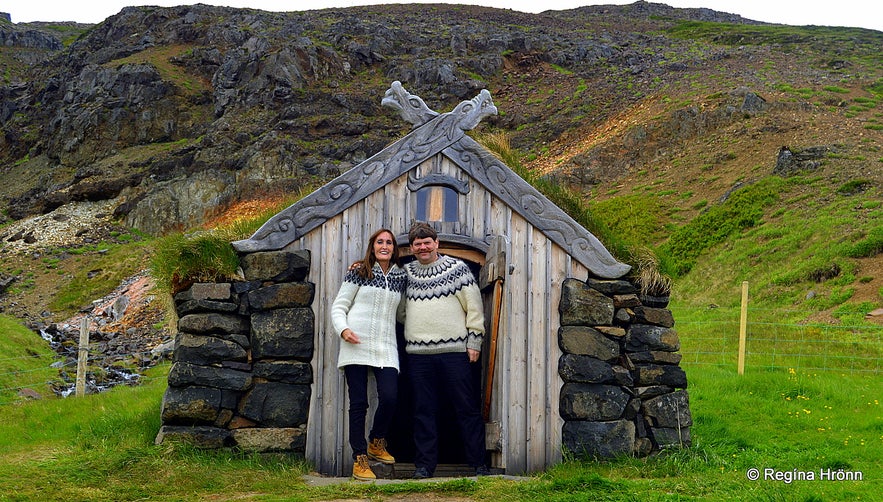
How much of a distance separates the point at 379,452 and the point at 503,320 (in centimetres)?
169

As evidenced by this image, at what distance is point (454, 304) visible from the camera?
6.85 meters

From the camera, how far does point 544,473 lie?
7.09 meters

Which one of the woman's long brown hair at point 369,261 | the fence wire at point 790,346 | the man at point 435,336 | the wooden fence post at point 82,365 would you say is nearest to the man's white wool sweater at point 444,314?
the man at point 435,336

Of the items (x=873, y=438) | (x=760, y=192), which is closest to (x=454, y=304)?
(x=873, y=438)

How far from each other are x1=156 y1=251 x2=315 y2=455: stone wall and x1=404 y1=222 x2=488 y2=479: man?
3.62 feet

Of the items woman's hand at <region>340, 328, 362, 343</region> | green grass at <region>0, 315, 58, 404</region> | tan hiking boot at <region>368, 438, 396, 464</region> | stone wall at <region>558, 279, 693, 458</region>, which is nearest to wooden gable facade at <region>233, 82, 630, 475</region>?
stone wall at <region>558, 279, 693, 458</region>

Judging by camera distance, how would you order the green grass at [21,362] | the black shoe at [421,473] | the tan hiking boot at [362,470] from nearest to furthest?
1. the tan hiking boot at [362,470]
2. the black shoe at [421,473]
3. the green grass at [21,362]

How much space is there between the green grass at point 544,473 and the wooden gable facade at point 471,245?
469 millimetres

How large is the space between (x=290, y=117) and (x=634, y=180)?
60.3 ft

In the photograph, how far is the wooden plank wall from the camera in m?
7.32

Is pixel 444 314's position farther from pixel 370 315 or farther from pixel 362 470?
pixel 362 470

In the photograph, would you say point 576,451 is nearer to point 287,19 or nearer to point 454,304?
point 454,304

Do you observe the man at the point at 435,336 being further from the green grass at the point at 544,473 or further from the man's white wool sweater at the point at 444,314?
the green grass at the point at 544,473

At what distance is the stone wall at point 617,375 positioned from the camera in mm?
7402
